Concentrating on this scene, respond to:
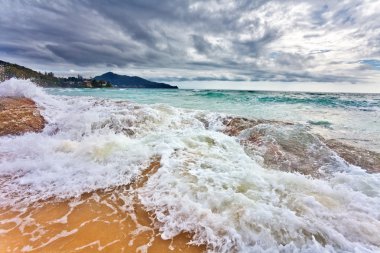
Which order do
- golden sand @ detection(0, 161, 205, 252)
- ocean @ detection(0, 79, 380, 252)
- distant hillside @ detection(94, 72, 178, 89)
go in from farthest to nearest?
1. distant hillside @ detection(94, 72, 178, 89)
2. ocean @ detection(0, 79, 380, 252)
3. golden sand @ detection(0, 161, 205, 252)

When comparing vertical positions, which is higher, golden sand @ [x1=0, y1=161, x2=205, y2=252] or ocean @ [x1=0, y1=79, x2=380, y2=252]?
ocean @ [x1=0, y1=79, x2=380, y2=252]

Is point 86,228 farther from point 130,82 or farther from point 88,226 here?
point 130,82

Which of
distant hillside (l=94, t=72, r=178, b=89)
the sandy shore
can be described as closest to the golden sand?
the sandy shore

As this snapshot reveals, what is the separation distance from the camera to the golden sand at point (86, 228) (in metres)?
2.96

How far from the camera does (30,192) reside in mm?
4184

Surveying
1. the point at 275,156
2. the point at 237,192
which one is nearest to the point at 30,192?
the point at 237,192

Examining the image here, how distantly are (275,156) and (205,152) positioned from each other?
163cm

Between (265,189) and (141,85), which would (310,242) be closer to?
(265,189)

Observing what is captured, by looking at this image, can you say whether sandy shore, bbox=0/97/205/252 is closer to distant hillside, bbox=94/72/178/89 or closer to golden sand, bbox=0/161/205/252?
golden sand, bbox=0/161/205/252

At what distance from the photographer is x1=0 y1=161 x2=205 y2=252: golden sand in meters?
2.96

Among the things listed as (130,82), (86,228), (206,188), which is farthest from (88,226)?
(130,82)

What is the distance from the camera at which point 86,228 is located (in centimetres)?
329

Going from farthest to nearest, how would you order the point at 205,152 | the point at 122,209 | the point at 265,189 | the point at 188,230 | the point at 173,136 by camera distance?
the point at 173,136 → the point at 205,152 → the point at 265,189 → the point at 122,209 → the point at 188,230

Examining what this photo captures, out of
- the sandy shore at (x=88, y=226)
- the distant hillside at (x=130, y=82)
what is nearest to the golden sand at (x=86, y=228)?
the sandy shore at (x=88, y=226)
